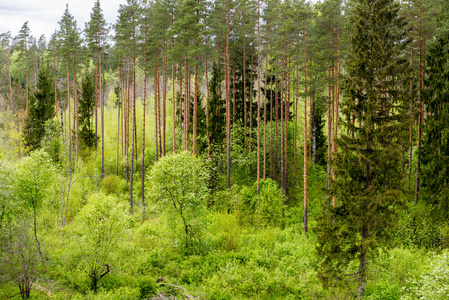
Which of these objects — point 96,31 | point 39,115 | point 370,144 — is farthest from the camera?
point 39,115

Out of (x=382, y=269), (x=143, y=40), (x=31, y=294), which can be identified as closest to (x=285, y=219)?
(x=382, y=269)

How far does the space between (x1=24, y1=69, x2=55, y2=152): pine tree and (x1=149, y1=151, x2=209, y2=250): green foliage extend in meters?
26.0

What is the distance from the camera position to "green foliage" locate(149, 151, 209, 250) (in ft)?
64.9

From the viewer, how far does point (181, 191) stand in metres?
19.9

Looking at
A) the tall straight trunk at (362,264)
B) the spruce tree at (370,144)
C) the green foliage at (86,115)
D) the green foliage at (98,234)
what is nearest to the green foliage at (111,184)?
the green foliage at (86,115)

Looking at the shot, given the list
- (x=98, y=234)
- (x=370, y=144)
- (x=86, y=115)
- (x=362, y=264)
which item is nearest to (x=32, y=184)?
(x=98, y=234)

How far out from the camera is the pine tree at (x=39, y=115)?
126 ft

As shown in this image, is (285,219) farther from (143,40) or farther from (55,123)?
(55,123)

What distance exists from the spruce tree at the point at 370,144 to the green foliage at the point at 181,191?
846 centimetres

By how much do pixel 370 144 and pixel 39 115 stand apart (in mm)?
39865

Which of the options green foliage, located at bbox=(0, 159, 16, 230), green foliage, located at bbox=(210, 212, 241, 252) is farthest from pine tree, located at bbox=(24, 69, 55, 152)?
green foliage, located at bbox=(210, 212, 241, 252)

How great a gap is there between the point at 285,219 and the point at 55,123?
29951mm

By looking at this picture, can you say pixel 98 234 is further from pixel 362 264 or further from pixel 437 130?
pixel 437 130

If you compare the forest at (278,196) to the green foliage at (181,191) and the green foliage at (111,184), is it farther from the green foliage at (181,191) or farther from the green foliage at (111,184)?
the green foliage at (111,184)
